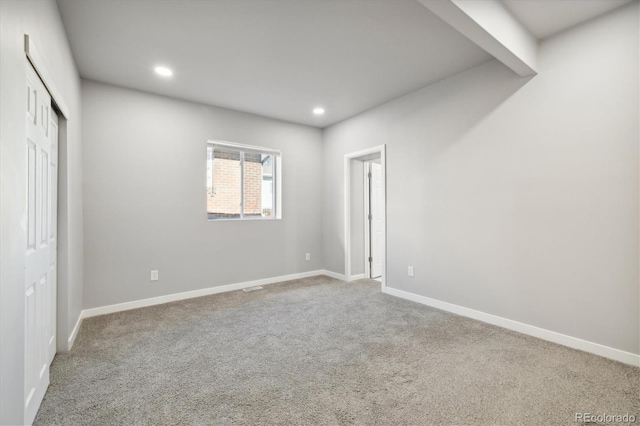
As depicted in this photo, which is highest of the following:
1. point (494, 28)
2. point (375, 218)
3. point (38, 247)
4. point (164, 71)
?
point (164, 71)

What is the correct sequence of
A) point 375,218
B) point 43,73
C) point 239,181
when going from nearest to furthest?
point 43,73 < point 239,181 < point 375,218

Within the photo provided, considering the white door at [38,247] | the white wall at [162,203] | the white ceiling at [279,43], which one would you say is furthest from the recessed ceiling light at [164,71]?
the white door at [38,247]

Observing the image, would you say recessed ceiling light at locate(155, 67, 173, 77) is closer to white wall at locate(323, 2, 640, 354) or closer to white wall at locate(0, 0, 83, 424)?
white wall at locate(0, 0, 83, 424)

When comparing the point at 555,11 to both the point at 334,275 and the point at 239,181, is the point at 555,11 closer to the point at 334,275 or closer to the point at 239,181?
the point at 239,181

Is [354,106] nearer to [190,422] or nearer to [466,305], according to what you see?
[466,305]

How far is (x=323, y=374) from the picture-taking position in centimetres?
209

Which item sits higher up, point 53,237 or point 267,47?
point 267,47

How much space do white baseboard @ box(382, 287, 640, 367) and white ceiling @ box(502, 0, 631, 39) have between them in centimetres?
266

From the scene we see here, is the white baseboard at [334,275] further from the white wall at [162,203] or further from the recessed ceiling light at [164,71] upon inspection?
the recessed ceiling light at [164,71]

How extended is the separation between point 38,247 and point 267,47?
93.2 inches

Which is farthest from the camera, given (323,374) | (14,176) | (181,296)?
(181,296)

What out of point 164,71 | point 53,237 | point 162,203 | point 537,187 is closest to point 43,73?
point 53,237

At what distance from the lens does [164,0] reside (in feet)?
6.92

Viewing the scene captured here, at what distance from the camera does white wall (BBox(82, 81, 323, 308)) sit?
338cm
